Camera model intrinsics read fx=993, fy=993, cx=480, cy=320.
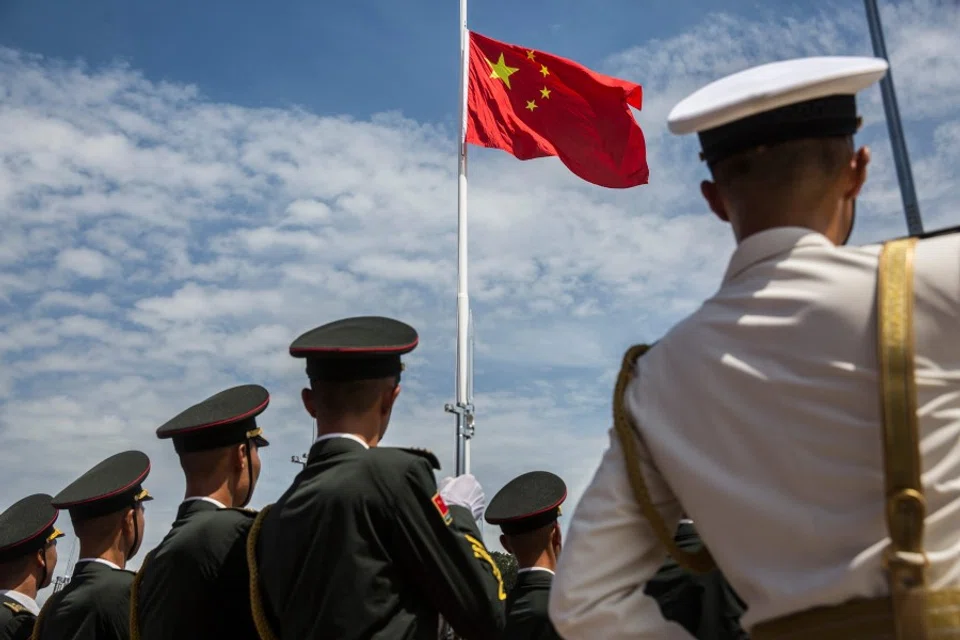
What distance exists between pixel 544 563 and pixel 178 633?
2.68 metres

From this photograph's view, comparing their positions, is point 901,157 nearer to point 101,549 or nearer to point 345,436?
point 345,436

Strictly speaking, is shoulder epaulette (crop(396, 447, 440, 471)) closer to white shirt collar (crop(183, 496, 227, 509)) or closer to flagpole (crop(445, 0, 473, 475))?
white shirt collar (crop(183, 496, 227, 509))

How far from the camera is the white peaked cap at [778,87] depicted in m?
1.98

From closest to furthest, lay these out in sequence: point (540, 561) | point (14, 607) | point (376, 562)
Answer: point (376, 562), point (540, 561), point (14, 607)

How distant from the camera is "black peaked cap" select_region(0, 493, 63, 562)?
7.21 metres

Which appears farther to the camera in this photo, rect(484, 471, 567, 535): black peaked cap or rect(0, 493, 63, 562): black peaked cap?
rect(0, 493, 63, 562): black peaked cap

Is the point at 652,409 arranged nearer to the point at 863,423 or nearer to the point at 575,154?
the point at 863,423

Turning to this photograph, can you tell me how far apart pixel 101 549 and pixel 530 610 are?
2556mm

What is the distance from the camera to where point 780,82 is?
1994 mm

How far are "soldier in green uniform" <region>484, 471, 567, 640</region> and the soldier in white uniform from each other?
4014 mm

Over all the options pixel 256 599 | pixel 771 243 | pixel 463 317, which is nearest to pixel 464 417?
pixel 463 317

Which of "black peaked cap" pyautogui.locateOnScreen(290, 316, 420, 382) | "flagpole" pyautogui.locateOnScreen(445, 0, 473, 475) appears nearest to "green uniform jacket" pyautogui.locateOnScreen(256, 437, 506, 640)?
"black peaked cap" pyautogui.locateOnScreen(290, 316, 420, 382)

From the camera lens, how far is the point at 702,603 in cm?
255

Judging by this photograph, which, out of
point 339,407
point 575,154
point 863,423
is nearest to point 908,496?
point 863,423
